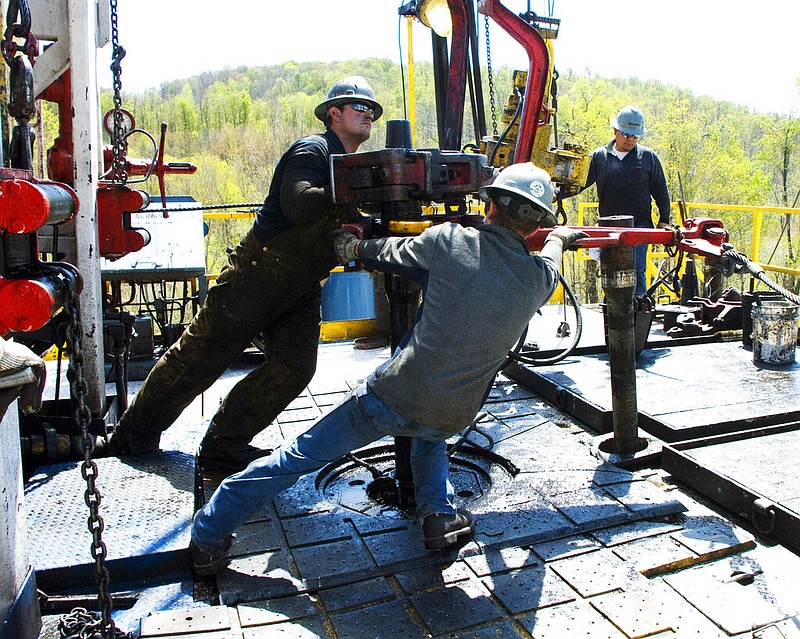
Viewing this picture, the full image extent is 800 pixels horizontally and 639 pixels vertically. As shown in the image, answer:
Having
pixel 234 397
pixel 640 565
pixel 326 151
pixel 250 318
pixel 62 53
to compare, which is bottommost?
Answer: pixel 640 565

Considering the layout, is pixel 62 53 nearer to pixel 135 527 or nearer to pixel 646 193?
pixel 135 527

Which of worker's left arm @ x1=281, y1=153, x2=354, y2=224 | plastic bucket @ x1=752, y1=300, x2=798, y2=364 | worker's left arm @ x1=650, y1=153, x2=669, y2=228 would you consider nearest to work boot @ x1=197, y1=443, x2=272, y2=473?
worker's left arm @ x1=281, y1=153, x2=354, y2=224

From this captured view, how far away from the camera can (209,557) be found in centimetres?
323

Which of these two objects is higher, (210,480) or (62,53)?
(62,53)

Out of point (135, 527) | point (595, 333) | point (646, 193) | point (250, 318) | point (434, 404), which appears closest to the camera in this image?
point (434, 404)

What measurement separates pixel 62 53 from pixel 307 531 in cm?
294

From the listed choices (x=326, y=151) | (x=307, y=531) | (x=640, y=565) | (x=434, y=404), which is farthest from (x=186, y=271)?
(x=640, y=565)

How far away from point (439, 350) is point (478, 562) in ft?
3.19

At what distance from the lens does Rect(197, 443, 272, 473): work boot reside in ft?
14.1

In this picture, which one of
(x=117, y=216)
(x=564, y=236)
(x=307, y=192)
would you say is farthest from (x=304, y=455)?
(x=117, y=216)

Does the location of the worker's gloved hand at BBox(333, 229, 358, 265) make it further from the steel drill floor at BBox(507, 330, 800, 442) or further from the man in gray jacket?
the steel drill floor at BBox(507, 330, 800, 442)

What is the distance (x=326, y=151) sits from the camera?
393 cm

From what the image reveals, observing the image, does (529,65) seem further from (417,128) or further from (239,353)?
(417,128)

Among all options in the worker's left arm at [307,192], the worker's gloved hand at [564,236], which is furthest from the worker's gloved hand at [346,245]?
the worker's gloved hand at [564,236]
